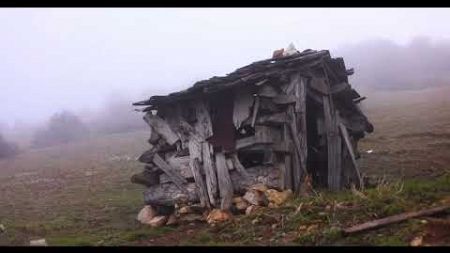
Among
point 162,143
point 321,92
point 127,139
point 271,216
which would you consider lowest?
point 127,139

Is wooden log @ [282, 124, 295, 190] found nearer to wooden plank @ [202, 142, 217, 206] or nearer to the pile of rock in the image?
the pile of rock

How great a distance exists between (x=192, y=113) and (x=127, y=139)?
25092 millimetres

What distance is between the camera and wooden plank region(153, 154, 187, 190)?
12250 millimetres

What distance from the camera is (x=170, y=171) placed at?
1240 cm

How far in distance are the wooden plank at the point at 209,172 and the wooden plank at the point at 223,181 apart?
0.12m

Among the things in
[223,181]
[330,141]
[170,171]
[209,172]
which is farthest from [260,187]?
[170,171]

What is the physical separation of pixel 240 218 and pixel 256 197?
0.92 meters

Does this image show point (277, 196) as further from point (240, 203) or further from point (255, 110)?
point (255, 110)

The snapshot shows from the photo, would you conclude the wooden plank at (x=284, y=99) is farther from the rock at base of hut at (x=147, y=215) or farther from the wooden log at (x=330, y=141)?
the rock at base of hut at (x=147, y=215)

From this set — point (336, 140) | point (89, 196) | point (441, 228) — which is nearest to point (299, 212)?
point (441, 228)

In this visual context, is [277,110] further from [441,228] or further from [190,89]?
[441,228]

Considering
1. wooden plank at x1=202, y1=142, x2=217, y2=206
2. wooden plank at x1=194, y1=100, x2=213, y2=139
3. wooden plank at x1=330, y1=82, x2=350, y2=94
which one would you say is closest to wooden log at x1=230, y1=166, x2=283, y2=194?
wooden plank at x1=202, y1=142, x2=217, y2=206

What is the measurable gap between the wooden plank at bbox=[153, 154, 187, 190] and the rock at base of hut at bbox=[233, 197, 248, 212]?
53.3 inches

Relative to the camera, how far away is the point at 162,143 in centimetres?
1280
